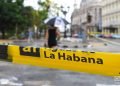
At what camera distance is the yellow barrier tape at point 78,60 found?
30.0 ft

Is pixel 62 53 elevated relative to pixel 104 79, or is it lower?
elevated

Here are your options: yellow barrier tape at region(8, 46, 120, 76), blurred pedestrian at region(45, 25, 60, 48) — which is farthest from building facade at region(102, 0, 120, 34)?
yellow barrier tape at region(8, 46, 120, 76)

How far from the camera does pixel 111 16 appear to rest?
129 meters

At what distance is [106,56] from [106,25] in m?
126

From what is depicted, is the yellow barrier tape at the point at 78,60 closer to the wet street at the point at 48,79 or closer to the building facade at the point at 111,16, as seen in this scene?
the wet street at the point at 48,79

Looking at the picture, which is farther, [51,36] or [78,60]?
[51,36]

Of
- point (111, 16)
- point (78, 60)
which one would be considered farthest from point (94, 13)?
point (78, 60)

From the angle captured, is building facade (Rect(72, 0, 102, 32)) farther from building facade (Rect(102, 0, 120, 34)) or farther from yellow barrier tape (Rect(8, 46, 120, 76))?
yellow barrier tape (Rect(8, 46, 120, 76))

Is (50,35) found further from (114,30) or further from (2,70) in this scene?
(114,30)

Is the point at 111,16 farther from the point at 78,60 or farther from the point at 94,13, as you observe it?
the point at 78,60

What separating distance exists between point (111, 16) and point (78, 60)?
12080 centimetres

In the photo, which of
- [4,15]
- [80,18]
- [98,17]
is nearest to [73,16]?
[80,18]

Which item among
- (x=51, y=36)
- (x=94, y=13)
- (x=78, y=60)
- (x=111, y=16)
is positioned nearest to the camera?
(x=78, y=60)

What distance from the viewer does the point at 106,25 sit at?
5305 inches
